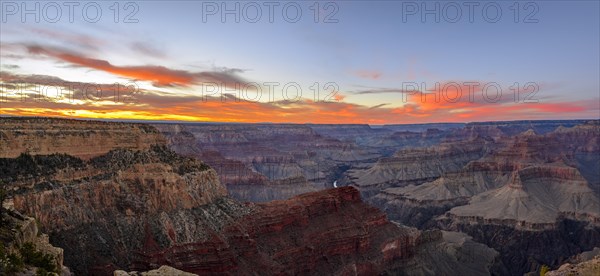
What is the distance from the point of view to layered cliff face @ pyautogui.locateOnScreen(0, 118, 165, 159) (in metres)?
50.7

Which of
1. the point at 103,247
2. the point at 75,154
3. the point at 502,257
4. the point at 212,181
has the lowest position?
the point at 502,257

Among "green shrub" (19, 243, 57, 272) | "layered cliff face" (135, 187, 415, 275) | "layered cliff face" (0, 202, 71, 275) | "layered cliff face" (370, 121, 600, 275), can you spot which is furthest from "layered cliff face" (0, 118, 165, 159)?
"layered cliff face" (370, 121, 600, 275)

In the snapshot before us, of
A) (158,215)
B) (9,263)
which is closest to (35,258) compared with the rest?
(9,263)

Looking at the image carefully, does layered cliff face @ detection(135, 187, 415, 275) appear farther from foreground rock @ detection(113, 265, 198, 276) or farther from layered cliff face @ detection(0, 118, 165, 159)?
foreground rock @ detection(113, 265, 198, 276)

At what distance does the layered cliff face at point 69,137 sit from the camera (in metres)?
50.7

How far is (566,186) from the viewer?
150375 mm

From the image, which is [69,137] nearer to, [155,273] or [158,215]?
[158,215]

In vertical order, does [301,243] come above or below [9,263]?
below

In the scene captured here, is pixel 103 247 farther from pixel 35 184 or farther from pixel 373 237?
pixel 373 237

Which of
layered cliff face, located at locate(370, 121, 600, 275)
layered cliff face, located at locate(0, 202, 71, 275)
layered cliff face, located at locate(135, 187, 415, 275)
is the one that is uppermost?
layered cliff face, located at locate(0, 202, 71, 275)

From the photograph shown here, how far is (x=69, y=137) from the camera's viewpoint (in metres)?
55.9

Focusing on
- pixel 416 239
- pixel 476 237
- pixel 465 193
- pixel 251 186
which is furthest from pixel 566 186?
pixel 251 186

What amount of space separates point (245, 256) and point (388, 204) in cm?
11025

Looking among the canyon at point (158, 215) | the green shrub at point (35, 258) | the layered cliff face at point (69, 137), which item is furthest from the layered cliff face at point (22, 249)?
the layered cliff face at point (69, 137)
